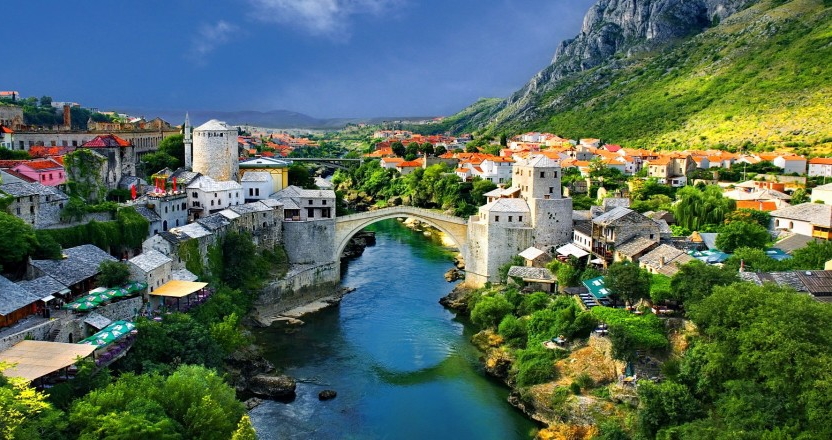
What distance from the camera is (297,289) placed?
35.4 meters

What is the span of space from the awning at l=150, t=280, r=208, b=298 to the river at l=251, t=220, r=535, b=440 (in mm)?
4337

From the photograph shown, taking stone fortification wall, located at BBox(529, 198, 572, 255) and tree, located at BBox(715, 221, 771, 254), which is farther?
stone fortification wall, located at BBox(529, 198, 572, 255)

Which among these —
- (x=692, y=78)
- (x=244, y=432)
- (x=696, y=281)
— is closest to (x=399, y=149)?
(x=692, y=78)

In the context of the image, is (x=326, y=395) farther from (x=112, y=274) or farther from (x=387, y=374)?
(x=112, y=274)

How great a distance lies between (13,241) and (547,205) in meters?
23.9

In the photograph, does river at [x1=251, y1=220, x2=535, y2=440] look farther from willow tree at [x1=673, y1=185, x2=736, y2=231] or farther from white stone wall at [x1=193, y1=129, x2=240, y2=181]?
willow tree at [x1=673, y1=185, x2=736, y2=231]

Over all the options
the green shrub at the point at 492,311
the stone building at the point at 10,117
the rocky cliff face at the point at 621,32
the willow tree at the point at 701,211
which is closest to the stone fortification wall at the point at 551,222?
the green shrub at the point at 492,311

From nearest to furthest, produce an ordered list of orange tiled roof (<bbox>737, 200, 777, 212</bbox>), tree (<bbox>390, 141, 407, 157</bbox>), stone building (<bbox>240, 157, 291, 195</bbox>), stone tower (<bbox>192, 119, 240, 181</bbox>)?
orange tiled roof (<bbox>737, 200, 777, 212</bbox>) → stone tower (<bbox>192, 119, 240, 181</bbox>) → stone building (<bbox>240, 157, 291, 195</bbox>) → tree (<bbox>390, 141, 407, 157</bbox>)

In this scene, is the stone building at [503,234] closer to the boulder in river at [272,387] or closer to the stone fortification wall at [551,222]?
the stone fortification wall at [551,222]

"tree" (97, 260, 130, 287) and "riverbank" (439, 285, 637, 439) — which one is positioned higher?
"tree" (97, 260, 130, 287)

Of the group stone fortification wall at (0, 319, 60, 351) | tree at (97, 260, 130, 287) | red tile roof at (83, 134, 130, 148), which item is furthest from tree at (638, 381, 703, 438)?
red tile roof at (83, 134, 130, 148)

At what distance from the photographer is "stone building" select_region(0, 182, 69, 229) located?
25.7m

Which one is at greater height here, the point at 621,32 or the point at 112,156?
the point at 621,32

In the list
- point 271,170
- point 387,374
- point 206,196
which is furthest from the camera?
point 271,170
